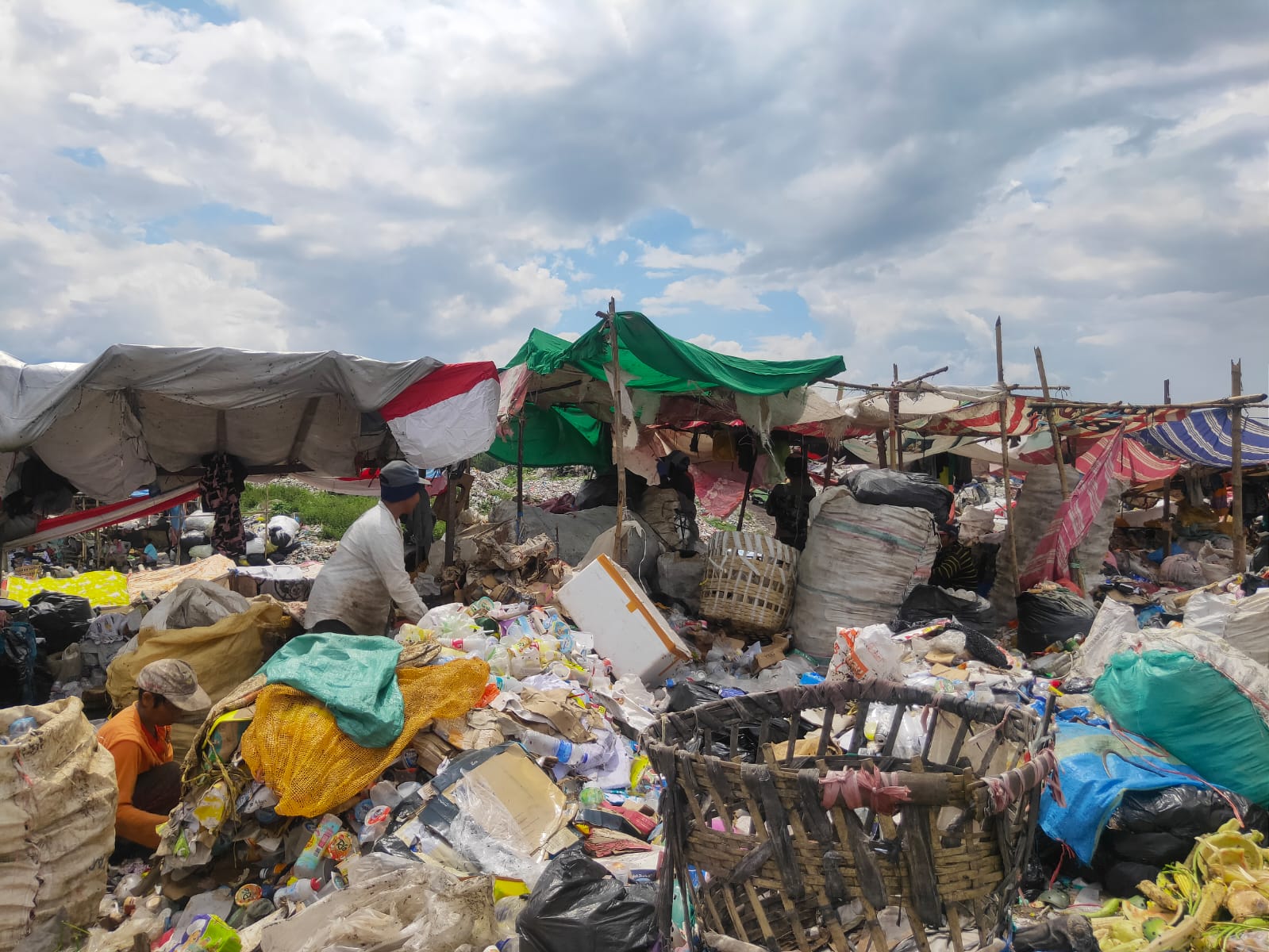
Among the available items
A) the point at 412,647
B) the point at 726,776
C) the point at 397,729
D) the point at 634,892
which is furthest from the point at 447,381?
the point at 726,776

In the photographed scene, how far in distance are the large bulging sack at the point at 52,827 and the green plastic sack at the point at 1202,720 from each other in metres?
4.30

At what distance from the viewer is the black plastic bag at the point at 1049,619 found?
636cm

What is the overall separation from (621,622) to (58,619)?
4.15 meters

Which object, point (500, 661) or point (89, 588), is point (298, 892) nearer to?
point (500, 661)

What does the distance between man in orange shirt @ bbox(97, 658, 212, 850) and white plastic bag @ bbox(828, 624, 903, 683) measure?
11.5ft

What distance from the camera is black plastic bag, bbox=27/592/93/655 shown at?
578 cm

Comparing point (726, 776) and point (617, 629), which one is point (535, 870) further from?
point (617, 629)

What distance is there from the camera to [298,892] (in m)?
3.15

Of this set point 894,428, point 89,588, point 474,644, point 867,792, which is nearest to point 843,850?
point 867,792

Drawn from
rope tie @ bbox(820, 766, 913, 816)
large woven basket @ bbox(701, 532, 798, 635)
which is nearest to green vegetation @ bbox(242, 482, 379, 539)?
large woven basket @ bbox(701, 532, 798, 635)

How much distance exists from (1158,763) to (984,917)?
2.20 m

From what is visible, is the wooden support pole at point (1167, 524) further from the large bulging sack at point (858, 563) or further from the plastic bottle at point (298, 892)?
the plastic bottle at point (298, 892)

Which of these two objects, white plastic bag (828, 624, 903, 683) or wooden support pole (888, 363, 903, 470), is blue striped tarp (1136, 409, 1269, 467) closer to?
wooden support pole (888, 363, 903, 470)

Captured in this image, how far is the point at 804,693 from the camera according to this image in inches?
95.0
